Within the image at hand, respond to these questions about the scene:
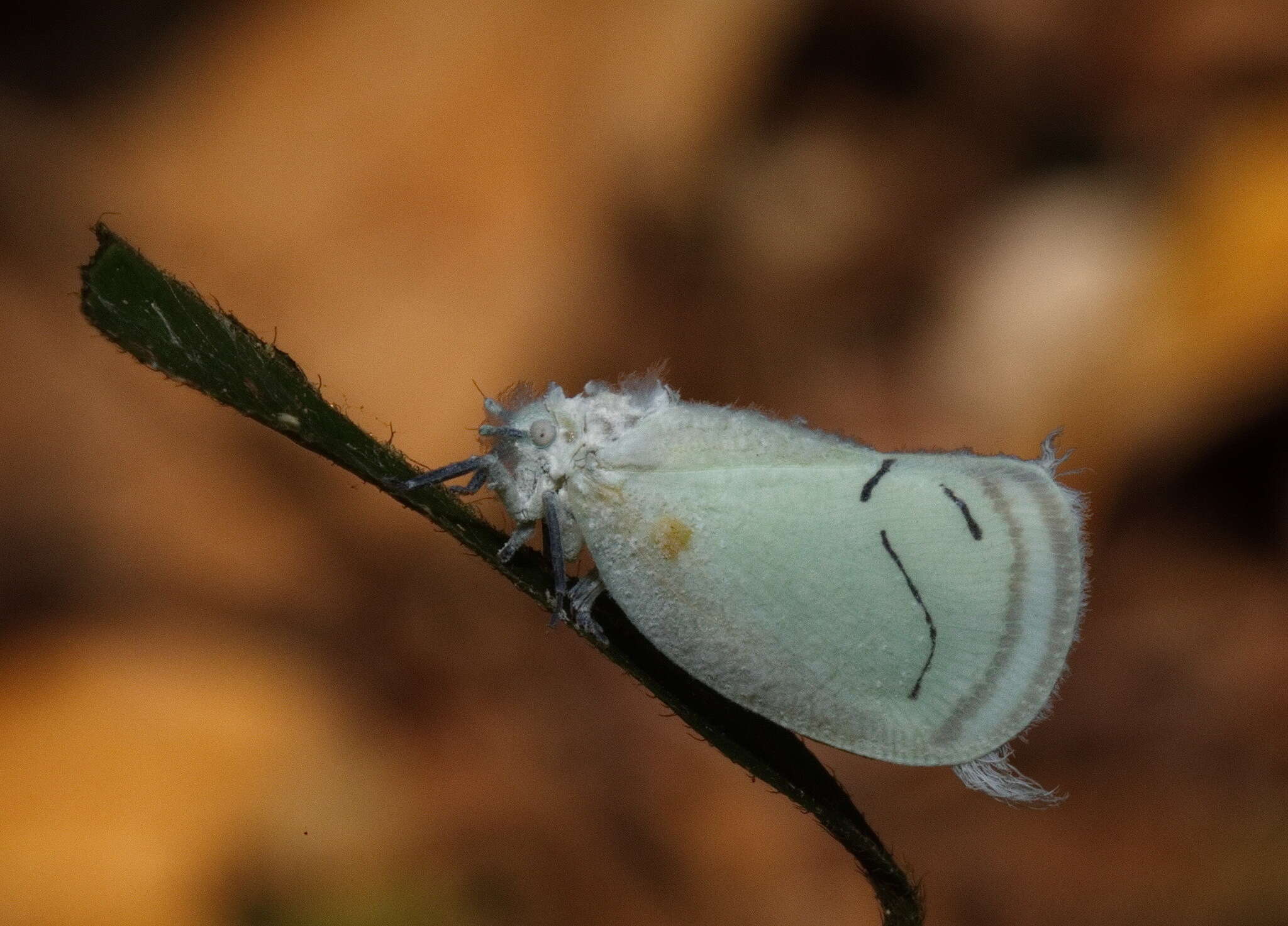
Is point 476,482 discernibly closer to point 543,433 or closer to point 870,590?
point 543,433

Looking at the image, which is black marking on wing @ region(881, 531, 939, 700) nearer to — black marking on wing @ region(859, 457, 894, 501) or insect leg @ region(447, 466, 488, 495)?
black marking on wing @ region(859, 457, 894, 501)

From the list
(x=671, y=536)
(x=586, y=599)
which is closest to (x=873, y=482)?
(x=671, y=536)

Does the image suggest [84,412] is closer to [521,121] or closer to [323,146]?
[323,146]

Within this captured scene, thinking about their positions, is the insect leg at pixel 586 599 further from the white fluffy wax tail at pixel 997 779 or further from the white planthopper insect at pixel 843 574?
the white fluffy wax tail at pixel 997 779

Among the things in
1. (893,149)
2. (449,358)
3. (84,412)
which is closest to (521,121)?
(449,358)

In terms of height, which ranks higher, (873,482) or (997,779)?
(873,482)

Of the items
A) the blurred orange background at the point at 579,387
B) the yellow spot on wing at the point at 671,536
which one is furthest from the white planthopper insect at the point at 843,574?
the blurred orange background at the point at 579,387

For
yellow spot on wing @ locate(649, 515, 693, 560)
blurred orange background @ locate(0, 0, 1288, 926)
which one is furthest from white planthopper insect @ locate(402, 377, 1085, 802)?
blurred orange background @ locate(0, 0, 1288, 926)
